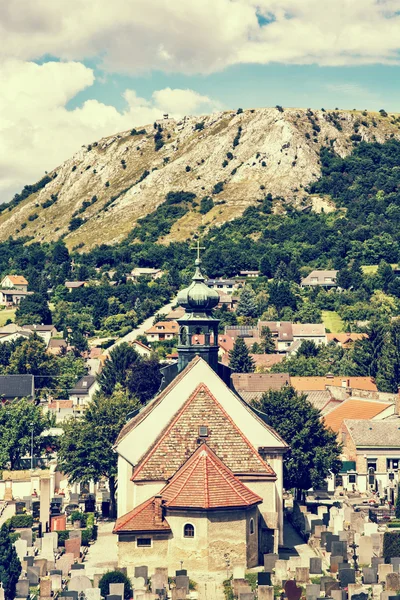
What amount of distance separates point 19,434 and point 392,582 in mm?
49350

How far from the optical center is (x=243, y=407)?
6272 centimetres

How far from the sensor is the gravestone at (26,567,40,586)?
5462cm

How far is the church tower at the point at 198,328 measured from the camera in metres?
67.9

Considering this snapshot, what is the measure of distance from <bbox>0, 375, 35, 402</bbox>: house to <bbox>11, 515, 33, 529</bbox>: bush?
5565cm

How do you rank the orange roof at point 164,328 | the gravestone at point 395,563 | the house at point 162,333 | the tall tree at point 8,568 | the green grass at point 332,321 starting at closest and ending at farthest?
1. the tall tree at point 8,568
2. the gravestone at point 395,563
3. the house at point 162,333
4. the orange roof at point 164,328
5. the green grass at point 332,321

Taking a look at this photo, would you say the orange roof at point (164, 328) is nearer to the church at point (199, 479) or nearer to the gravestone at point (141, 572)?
the church at point (199, 479)

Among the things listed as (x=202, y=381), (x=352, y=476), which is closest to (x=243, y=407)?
(x=202, y=381)

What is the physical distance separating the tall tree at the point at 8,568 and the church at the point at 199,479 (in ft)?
17.1

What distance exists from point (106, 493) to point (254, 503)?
1142 inches

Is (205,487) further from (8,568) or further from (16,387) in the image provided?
(16,387)

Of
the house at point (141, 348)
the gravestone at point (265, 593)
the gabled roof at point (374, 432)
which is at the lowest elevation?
the gravestone at point (265, 593)

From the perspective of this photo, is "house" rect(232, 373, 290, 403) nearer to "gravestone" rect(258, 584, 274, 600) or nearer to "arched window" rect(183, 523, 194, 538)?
"arched window" rect(183, 523, 194, 538)

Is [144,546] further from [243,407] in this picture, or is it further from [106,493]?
[106,493]

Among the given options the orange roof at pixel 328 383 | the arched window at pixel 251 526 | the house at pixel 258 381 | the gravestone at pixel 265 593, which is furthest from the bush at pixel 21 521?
the orange roof at pixel 328 383
